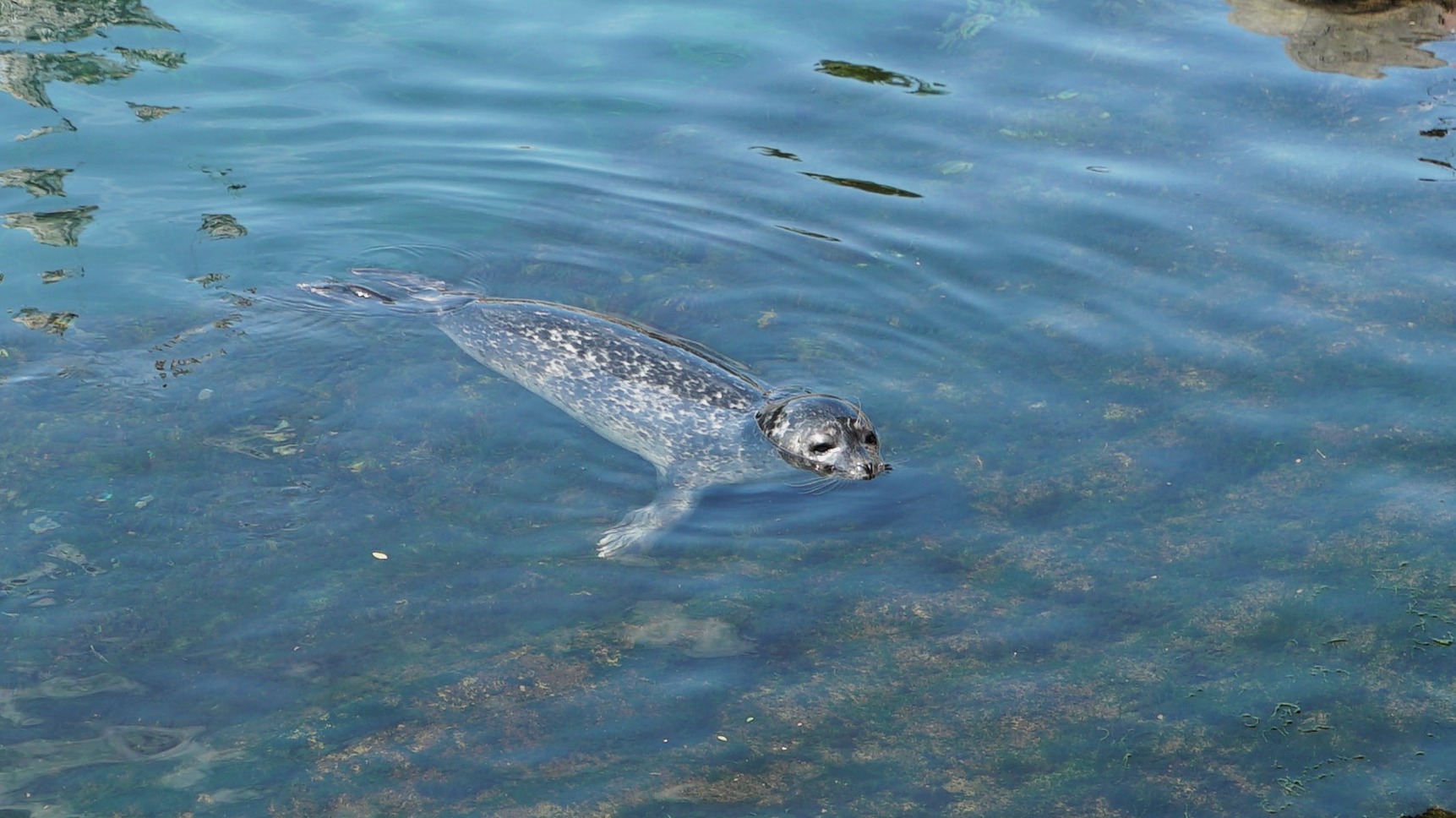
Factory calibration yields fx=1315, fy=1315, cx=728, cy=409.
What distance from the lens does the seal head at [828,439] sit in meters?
6.51

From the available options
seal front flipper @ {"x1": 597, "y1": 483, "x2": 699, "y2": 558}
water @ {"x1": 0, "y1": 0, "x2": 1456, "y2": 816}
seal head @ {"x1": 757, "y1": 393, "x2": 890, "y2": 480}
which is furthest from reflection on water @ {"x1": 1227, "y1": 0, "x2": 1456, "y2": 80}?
seal front flipper @ {"x1": 597, "y1": 483, "x2": 699, "y2": 558}

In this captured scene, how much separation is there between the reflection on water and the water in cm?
6

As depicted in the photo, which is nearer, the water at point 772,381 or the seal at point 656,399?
the water at point 772,381

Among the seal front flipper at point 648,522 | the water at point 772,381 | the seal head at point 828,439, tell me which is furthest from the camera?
the seal head at point 828,439

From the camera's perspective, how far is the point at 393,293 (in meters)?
8.13

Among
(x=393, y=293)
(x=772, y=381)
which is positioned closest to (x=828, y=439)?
(x=772, y=381)

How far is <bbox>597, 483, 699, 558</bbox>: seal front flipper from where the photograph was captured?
5.96 meters

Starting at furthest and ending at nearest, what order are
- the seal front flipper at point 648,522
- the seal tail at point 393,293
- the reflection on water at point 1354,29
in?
the reflection on water at point 1354,29, the seal tail at point 393,293, the seal front flipper at point 648,522

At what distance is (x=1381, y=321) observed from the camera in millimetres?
7344

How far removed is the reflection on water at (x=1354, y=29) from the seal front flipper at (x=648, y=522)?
22.8ft

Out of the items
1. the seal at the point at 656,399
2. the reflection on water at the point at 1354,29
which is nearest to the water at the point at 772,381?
the reflection on water at the point at 1354,29

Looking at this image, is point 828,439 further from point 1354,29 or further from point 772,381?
point 1354,29

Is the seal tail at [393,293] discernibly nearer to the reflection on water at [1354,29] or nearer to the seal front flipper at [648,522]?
the seal front flipper at [648,522]

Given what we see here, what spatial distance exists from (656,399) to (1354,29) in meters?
7.47
